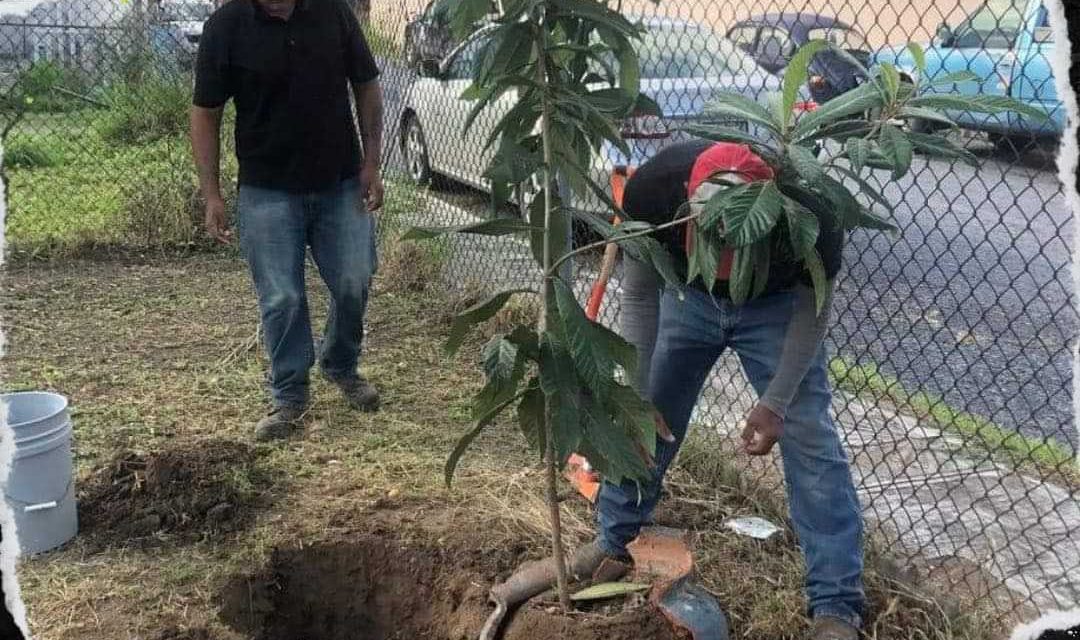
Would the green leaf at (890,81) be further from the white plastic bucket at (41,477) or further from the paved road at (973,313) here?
the white plastic bucket at (41,477)

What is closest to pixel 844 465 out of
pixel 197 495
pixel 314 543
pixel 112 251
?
pixel 314 543

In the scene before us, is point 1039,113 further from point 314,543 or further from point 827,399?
point 314,543

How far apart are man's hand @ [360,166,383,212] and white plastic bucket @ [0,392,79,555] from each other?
1.48 meters

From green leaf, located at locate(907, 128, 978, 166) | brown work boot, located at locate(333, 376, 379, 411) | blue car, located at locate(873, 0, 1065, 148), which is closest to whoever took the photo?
green leaf, located at locate(907, 128, 978, 166)

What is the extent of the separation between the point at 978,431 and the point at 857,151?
7.56 ft

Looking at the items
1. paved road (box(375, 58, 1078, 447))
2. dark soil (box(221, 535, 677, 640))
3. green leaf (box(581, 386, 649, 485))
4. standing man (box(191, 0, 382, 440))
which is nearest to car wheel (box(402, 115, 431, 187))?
paved road (box(375, 58, 1078, 447))

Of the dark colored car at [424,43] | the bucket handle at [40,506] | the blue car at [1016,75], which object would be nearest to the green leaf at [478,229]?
the blue car at [1016,75]

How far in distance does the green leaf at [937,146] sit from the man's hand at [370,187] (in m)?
2.70

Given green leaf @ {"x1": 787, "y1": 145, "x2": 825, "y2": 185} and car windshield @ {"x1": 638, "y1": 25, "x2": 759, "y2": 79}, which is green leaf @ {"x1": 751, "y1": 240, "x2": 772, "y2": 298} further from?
car windshield @ {"x1": 638, "y1": 25, "x2": 759, "y2": 79}

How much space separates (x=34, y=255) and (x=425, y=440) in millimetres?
4102

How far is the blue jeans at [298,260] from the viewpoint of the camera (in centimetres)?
390

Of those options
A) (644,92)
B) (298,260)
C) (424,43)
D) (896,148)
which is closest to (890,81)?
(896,148)

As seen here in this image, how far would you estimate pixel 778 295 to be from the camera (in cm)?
256

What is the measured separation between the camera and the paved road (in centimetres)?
391
